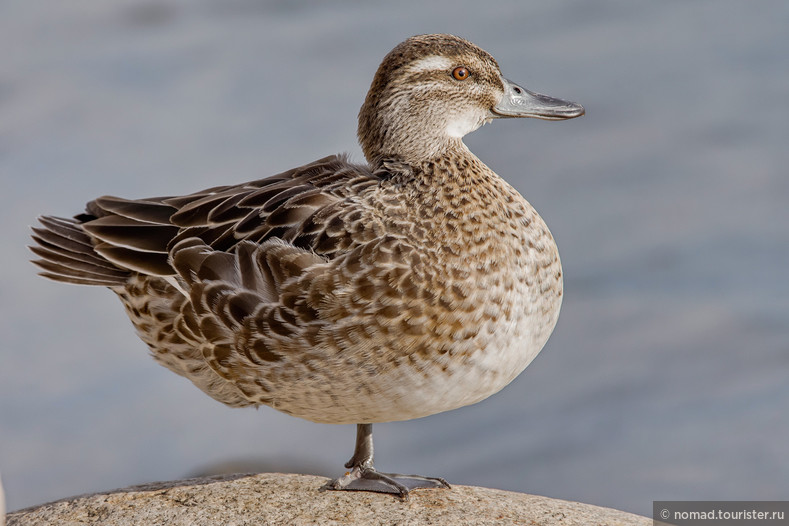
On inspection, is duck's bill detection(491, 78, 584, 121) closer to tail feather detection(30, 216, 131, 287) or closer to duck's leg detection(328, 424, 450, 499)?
duck's leg detection(328, 424, 450, 499)

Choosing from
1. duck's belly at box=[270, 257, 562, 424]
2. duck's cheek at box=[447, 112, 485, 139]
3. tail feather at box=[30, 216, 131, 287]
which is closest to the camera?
duck's belly at box=[270, 257, 562, 424]

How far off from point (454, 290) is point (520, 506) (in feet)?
3.74

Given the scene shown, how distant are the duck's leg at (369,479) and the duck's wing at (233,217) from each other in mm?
1160

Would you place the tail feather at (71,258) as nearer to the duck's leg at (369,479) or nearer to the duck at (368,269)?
the duck at (368,269)

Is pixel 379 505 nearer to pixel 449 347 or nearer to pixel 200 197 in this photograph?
pixel 449 347

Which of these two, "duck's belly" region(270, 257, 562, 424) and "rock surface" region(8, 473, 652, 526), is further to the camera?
"rock surface" region(8, 473, 652, 526)

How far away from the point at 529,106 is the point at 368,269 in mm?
1321

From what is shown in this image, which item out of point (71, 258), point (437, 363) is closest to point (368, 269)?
point (437, 363)

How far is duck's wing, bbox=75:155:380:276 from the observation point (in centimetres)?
468

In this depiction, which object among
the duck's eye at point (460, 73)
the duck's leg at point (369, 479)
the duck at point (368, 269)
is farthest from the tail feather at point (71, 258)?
the duck's eye at point (460, 73)

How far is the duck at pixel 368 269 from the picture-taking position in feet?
14.3

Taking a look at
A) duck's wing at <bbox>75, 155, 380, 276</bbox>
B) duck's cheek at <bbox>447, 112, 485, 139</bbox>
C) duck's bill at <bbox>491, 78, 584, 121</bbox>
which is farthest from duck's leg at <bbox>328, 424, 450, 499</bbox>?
duck's bill at <bbox>491, 78, 584, 121</bbox>

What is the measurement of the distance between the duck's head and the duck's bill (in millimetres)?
31

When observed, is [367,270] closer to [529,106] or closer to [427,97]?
[427,97]
